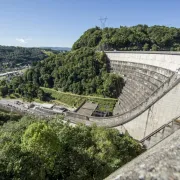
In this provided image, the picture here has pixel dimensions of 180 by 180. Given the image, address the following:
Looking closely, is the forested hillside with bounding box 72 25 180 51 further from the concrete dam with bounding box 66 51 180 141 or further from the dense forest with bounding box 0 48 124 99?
the concrete dam with bounding box 66 51 180 141

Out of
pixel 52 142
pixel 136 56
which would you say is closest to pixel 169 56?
pixel 136 56

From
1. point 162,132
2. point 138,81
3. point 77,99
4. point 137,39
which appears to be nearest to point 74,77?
point 77,99

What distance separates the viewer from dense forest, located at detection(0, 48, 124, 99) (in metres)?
48.7

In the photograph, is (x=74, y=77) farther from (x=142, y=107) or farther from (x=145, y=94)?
(x=142, y=107)

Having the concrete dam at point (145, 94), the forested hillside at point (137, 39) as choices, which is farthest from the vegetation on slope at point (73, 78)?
the forested hillside at point (137, 39)

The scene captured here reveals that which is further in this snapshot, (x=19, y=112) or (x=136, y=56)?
(x=19, y=112)

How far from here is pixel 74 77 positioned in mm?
57219

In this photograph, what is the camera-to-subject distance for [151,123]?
2380 centimetres

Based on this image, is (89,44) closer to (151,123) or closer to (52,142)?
(151,123)

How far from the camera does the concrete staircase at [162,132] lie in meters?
17.7

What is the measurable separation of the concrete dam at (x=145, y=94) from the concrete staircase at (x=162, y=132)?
74cm

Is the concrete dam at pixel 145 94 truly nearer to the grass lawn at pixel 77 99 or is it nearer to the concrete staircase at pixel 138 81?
the concrete staircase at pixel 138 81

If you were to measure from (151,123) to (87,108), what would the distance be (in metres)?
21.5

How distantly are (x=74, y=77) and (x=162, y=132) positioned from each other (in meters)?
40.5
